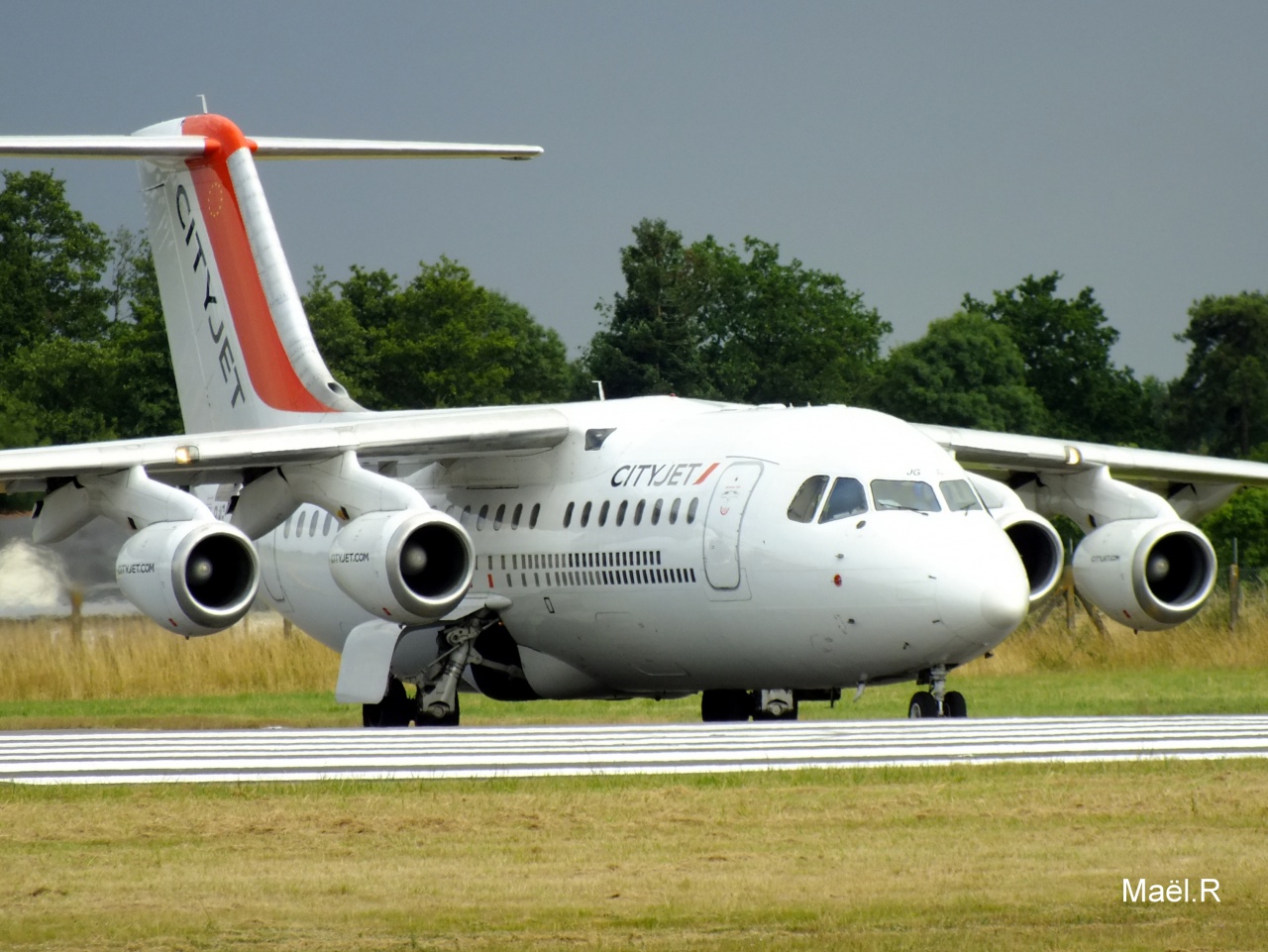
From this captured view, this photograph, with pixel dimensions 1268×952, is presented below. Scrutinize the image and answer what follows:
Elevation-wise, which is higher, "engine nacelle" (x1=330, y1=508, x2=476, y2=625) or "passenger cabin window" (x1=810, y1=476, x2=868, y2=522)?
"passenger cabin window" (x1=810, y1=476, x2=868, y2=522)

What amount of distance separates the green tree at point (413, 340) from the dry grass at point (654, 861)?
5187 cm

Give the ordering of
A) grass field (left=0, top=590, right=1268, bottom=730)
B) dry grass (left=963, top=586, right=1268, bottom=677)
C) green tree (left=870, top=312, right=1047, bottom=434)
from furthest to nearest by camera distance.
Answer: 1. green tree (left=870, top=312, right=1047, bottom=434)
2. dry grass (left=963, top=586, right=1268, bottom=677)
3. grass field (left=0, top=590, right=1268, bottom=730)

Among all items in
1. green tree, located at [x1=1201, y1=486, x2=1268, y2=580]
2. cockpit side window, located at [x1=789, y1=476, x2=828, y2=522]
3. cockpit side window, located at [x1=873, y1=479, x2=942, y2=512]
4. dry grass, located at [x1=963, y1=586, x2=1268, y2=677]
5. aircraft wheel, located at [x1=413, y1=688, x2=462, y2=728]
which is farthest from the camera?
green tree, located at [x1=1201, y1=486, x2=1268, y2=580]

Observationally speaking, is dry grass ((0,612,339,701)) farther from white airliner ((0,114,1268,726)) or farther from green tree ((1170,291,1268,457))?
green tree ((1170,291,1268,457))

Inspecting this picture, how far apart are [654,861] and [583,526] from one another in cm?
1122

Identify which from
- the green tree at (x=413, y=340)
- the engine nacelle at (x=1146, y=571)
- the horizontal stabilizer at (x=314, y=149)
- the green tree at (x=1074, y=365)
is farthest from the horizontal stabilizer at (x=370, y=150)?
the green tree at (x=1074, y=365)

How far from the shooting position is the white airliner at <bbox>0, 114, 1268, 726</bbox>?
1742 centimetres

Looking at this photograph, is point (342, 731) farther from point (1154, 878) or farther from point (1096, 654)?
point (1096, 654)

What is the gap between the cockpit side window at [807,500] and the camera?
17594mm

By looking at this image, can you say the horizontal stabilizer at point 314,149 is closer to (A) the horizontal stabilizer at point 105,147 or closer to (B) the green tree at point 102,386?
(A) the horizontal stabilizer at point 105,147

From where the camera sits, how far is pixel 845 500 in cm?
1750

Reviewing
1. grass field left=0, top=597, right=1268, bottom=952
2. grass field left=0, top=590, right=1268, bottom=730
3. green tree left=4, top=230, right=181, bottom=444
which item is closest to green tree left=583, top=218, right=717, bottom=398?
green tree left=4, top=230, right=181, bottom=444

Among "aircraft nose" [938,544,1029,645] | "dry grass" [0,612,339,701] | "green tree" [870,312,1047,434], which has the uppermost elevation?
"green tree" [870,312,1047,434]

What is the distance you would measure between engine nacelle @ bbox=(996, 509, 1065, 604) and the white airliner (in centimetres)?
3
